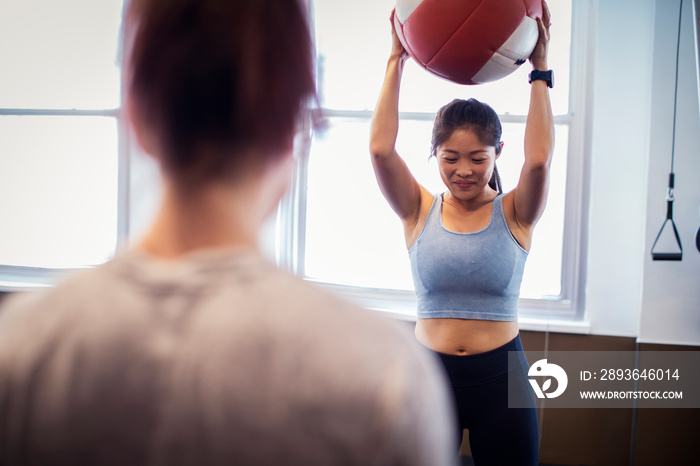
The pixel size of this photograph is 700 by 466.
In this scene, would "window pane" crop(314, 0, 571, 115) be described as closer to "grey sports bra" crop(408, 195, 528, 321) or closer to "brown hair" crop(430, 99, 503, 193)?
"brown hair" crop(430, 99, 503, 193)

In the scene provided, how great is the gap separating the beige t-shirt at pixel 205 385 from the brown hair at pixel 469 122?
3.78 ft

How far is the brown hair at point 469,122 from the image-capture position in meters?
1.36

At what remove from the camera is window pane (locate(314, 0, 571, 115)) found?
2482mm

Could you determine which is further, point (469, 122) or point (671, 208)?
point (671, 208)

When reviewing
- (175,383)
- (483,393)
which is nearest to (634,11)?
(483,393)

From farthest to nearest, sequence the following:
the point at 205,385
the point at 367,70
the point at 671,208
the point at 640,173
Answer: the point at 367,70, the point at 640,173, the point at 671,208, the point at 205,385

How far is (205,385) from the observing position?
0.31 meters

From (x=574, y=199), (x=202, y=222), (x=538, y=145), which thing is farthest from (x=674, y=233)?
(x=202, y=222)

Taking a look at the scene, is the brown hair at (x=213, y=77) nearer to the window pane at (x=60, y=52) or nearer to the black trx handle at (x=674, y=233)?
the black trx handle at (x=674, y=233)

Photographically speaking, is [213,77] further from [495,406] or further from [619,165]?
[619,165]

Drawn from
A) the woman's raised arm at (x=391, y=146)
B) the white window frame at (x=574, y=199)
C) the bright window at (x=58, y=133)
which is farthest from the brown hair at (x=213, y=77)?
the bright window at (x=58, y=133)

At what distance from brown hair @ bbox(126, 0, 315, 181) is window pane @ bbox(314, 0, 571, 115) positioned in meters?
2.22

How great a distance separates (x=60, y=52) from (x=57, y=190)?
0.89 metres

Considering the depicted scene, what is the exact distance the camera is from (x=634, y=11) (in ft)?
7.33
